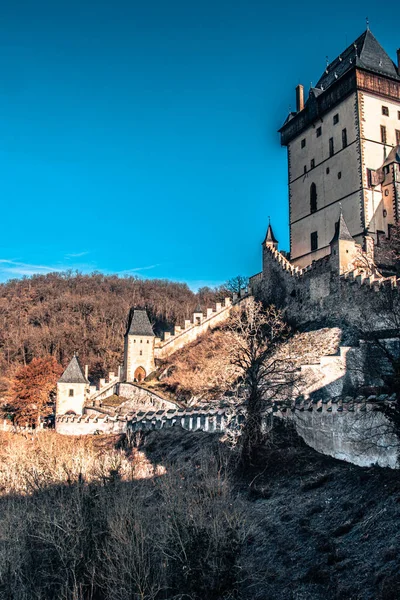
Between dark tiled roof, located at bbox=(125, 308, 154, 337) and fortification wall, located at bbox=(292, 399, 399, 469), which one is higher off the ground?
dark tiled roof, located at bbox=(125, 308, 154, 337)

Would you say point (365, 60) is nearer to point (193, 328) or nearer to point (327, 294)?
point (327, 294)

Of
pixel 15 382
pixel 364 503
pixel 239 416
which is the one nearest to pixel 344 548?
pixel 364 503

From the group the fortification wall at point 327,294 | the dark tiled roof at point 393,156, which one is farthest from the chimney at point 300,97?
the fortification wall at point 327,294

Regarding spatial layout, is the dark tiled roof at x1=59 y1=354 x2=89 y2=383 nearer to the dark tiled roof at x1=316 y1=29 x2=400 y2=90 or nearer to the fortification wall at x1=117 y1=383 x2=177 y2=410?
the fortification wall at x1=117 y1=383 x2=177 y2=410

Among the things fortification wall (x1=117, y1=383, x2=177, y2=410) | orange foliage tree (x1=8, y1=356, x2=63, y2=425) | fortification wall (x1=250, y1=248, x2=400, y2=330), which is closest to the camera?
fortification wall (x1=250, y1=248, x2=400, y2=330)

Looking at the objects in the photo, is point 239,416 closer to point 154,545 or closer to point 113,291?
point 154,545

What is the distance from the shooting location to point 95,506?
16.4m

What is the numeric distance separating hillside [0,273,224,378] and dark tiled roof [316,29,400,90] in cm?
3679

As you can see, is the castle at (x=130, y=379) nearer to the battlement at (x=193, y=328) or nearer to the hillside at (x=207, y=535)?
the battlement at (x=193, y=328)

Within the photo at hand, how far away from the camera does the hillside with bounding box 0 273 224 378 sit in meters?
71.5

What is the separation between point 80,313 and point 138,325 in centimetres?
4001

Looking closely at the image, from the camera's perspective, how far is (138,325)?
1898 inches

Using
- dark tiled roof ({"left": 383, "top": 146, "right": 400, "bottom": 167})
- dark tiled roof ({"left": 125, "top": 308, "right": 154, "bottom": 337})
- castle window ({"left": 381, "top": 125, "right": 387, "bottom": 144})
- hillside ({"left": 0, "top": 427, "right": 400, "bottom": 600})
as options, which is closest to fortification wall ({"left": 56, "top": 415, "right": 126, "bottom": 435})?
dark tiled roof ({"left": 125, "top": 308, "right": 154, "bottom": 337})

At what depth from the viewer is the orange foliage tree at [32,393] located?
43125 mm
